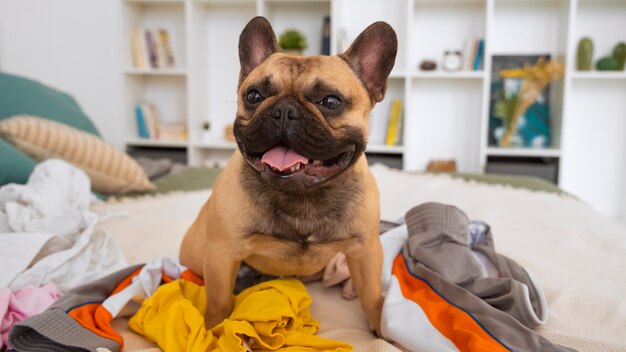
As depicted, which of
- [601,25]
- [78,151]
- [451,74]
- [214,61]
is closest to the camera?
[78,151]

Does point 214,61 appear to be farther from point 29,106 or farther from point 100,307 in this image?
point 100,307

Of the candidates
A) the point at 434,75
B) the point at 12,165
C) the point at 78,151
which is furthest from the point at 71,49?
the point at 434,75

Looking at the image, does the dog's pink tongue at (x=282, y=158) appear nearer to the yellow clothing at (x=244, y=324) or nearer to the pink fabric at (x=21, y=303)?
→ the yellow clothing at (x=244, y=324)

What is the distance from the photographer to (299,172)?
0.86m

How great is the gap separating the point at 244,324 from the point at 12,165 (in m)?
1.25

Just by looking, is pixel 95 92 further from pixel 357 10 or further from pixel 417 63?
pixel 417 63

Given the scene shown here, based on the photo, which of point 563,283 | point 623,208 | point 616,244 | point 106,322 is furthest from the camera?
point 623,208

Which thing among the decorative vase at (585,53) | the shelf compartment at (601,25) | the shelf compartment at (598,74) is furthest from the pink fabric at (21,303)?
the shelf compartment at (601,25)

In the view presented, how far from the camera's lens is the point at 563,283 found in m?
1.20

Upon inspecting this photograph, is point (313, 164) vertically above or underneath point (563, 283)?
above

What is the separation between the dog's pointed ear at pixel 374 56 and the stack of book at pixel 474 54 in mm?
2661

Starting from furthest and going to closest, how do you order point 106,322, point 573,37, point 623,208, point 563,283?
point 623,208 < point 573,37 < point 563,283 < point 106,322

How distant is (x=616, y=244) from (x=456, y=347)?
2.97ft

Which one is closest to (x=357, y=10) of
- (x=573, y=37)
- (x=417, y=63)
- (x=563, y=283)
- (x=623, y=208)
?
(x=417, y=63)
